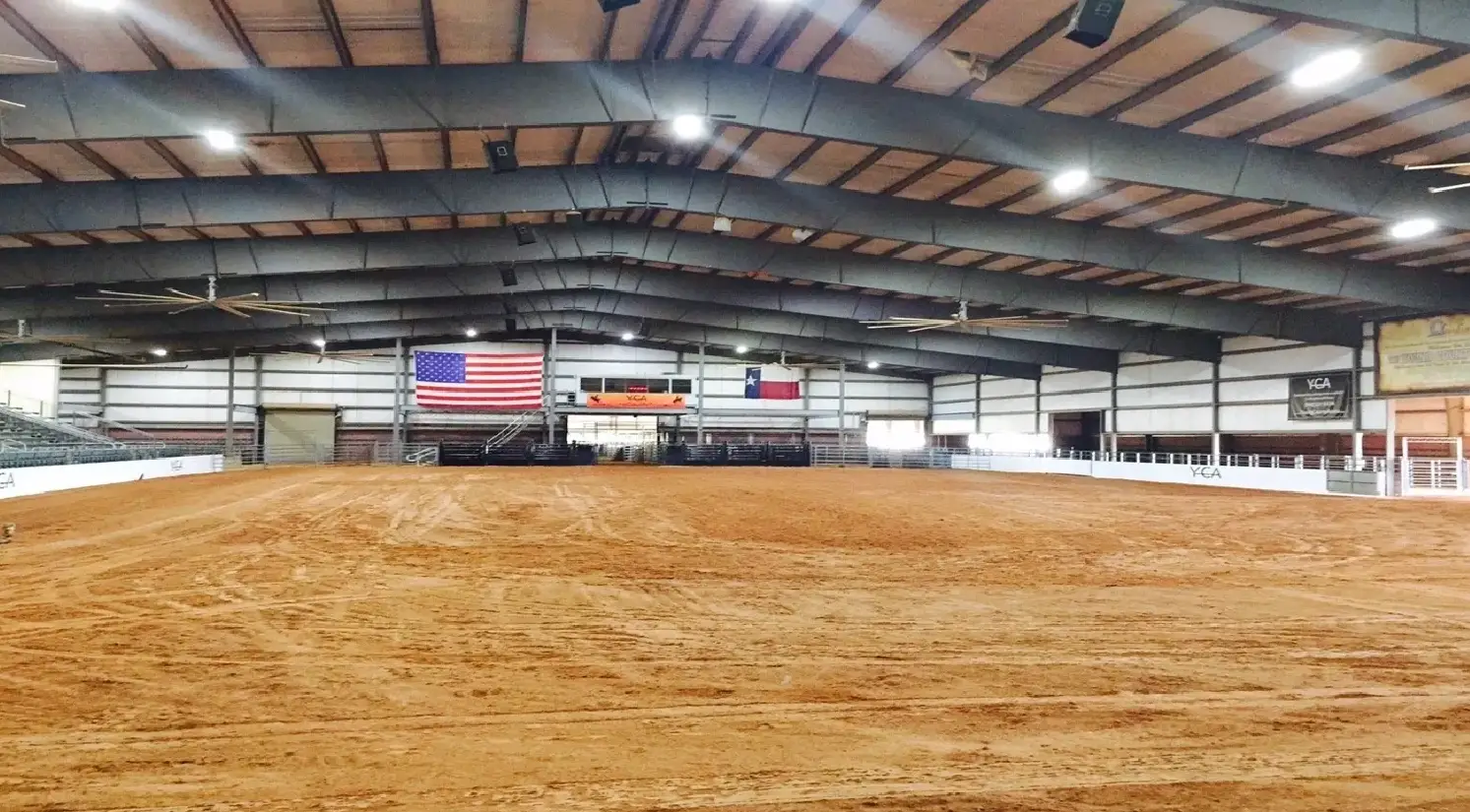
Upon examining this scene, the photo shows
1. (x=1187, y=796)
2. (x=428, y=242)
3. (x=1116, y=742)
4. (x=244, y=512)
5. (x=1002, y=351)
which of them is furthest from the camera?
(x=1002, y=351)

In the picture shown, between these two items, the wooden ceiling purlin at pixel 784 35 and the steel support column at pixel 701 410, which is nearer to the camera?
the wooden ceiling purlin at pixel 784 35

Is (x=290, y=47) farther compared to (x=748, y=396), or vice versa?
(x=748, y=396)

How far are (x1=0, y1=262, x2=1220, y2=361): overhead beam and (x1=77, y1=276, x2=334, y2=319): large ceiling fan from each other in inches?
19.2

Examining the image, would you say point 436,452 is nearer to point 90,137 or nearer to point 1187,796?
point 90,137

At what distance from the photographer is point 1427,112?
27.1 feet

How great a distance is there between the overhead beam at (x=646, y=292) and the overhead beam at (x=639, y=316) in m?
1.53

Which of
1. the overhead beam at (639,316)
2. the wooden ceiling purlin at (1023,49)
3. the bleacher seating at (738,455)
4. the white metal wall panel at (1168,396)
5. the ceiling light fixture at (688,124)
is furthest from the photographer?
the bleacher seating at (738,455)

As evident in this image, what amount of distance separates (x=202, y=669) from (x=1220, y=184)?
12.1m

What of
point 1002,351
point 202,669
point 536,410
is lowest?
point 202,669

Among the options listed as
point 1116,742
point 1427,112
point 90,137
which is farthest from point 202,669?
point 1427,112

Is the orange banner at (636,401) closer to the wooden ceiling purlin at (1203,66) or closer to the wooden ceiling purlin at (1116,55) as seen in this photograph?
the wooden ceiling purlin at (1116,55)

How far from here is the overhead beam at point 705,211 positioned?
1187 cm

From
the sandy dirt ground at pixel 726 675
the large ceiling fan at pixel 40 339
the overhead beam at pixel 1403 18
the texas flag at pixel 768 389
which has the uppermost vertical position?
the overhead beam at pixel 1403 18

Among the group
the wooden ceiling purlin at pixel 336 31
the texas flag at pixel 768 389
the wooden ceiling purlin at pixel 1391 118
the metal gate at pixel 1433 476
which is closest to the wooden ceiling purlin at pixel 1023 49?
the wooden ceiling purlin at pixel 1391 118
